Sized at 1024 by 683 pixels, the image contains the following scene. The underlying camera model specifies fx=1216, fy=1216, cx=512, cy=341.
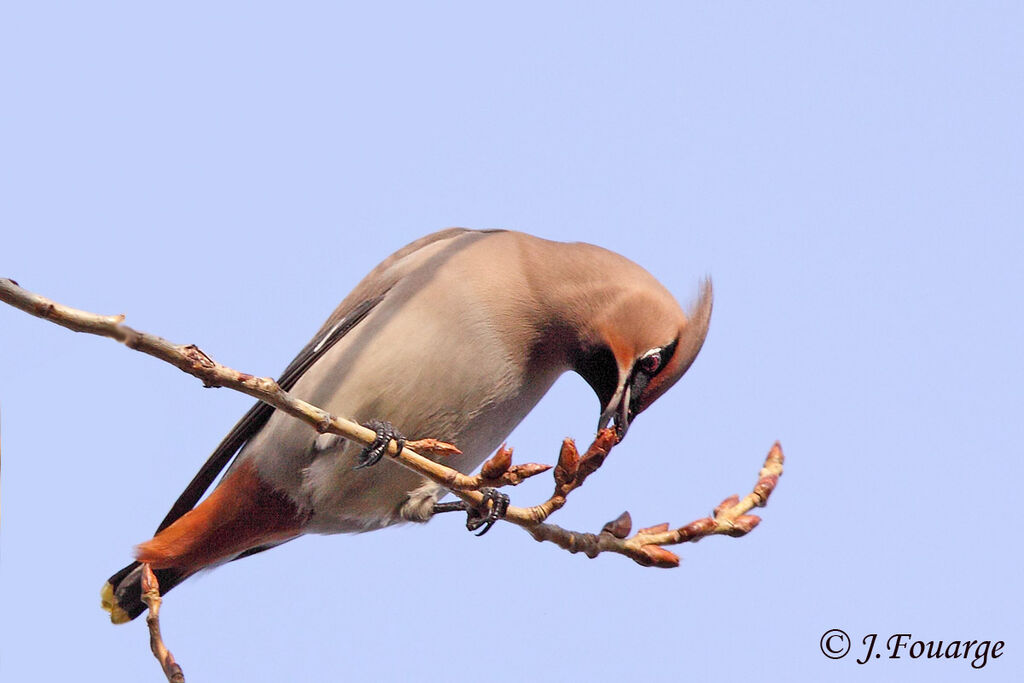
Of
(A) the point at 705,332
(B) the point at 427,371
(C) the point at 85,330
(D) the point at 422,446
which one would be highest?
(A) the point at 705,332

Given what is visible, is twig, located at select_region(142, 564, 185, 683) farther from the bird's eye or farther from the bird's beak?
the bird's eye

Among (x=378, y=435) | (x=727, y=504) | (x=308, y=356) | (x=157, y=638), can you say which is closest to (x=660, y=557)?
(x=727, y=504)

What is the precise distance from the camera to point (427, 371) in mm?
4836

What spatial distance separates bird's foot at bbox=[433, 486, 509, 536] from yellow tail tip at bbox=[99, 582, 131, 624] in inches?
61.7

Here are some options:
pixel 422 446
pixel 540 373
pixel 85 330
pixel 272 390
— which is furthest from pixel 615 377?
pixel 85 330

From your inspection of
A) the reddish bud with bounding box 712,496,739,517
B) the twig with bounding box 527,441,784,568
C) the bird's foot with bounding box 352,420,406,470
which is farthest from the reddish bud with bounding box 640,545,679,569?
the bird's foot with bounding box 352,420,406,470

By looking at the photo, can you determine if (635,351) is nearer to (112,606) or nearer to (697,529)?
(697,529)

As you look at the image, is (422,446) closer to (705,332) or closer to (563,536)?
(563,536)

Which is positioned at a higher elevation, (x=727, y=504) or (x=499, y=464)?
(x=727, y=504)

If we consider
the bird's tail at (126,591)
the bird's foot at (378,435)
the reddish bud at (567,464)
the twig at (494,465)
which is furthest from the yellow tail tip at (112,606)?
the reddish bud at (567,464)

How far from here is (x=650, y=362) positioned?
16.8ft

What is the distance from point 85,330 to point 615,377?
2704 millimetres

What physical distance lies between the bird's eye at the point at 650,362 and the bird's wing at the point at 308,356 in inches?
Result: 43.6

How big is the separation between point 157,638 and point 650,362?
7.73 ft
